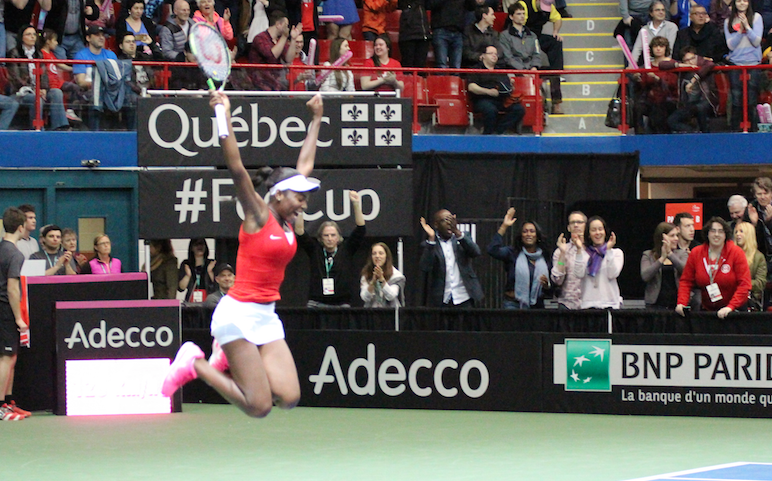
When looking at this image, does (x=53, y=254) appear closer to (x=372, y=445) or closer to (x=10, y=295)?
(x=10, y=295)

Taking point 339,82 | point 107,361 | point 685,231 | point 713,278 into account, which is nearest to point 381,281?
point 107,361

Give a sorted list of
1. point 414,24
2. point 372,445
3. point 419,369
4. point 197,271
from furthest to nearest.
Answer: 1. point 414,24
2. point 197,271
3. point 419,369
4. point 372,445

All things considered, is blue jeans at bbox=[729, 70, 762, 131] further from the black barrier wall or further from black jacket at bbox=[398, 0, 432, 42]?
the black barrier wall

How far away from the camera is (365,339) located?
11.9 m

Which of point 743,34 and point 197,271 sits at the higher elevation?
point 743,34

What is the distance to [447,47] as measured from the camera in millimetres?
17656

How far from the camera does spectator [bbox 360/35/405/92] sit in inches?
592

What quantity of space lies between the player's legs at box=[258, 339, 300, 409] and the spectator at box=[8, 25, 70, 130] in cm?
896

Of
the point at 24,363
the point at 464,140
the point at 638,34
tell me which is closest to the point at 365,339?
the point at 24,363

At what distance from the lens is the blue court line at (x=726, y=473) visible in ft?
25.5

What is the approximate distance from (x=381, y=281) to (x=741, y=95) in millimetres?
6715

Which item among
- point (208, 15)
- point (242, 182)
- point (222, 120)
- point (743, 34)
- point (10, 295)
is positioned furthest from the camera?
point (743, 34)

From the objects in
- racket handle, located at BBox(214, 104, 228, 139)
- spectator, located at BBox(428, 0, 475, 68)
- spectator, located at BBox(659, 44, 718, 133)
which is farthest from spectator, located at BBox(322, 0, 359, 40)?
racket handle, located at BBox(214, 104, 228, 139)

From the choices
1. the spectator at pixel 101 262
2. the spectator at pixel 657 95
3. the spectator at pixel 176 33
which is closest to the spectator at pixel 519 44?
the spectator at pixel 657 95
